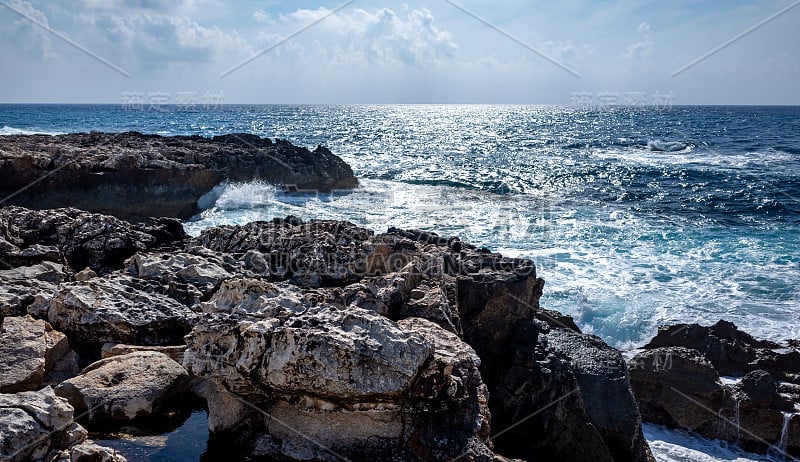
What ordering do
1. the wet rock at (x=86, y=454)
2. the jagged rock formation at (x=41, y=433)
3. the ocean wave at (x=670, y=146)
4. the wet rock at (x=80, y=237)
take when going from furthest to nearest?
1. the ocean wave at (x=670, y=146)
2. the wet rock at (x=80, y=237)
3. the wet rock at (x=86, y=454)
4. the jagged rock formation at (x=41, y=433)

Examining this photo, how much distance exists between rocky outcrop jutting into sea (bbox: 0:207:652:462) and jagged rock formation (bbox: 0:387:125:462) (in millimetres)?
911

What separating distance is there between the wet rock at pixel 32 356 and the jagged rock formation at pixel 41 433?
50.8 inches

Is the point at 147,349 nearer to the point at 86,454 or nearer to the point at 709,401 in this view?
the point at 86,454

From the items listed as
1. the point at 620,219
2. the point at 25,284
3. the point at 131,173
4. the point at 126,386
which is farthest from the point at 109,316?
the point at 620,219

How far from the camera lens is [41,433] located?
3.72 meters

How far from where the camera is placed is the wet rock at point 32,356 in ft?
16.5

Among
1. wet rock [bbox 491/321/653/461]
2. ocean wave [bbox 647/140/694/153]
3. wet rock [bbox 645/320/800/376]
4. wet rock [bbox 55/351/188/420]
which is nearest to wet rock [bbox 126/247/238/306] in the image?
wet rock [bbox 55/351/188/420]

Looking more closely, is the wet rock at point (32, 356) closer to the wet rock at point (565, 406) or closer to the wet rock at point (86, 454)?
the wet rock at point (86, 454)

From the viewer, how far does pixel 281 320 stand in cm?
468

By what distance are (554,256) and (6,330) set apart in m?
16.0

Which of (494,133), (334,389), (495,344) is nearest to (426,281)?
(495,344)

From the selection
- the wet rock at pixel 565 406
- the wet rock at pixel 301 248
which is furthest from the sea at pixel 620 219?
the wet rock at pixel 301 248

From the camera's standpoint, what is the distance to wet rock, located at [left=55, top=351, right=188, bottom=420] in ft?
15.9

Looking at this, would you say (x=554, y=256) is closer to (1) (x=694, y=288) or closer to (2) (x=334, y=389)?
(1) (x=694, y=288)
